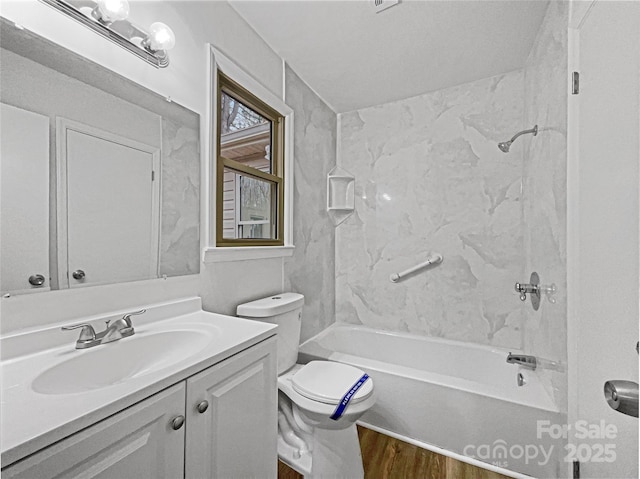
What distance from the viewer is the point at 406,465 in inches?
60.5

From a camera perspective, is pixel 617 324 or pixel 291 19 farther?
pixel 291 19

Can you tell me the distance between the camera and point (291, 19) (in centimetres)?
162

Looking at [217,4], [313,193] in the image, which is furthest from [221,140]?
[313,193]

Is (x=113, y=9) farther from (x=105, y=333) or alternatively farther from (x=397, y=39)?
(x=397, y=39)

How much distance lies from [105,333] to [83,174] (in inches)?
21.0

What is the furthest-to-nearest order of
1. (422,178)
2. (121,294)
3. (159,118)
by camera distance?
(422,178) < (159,118) < (121,294)

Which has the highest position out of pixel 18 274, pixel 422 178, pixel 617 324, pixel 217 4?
pixel 217 4

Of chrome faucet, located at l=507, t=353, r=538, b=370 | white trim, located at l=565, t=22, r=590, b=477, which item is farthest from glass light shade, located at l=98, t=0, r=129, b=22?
chrome faucet, located at l=507, t=353, r=538, b=370

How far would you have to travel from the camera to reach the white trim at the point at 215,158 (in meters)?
1.42

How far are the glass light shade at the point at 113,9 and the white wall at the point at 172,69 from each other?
0.08 meters

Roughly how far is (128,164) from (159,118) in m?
0.26

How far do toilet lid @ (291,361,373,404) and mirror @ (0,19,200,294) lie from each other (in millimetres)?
813

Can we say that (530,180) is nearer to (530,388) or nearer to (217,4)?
(530,388)

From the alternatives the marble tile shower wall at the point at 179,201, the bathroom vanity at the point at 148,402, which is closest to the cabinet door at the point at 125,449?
the bathroom vanity at the point at 148,402
